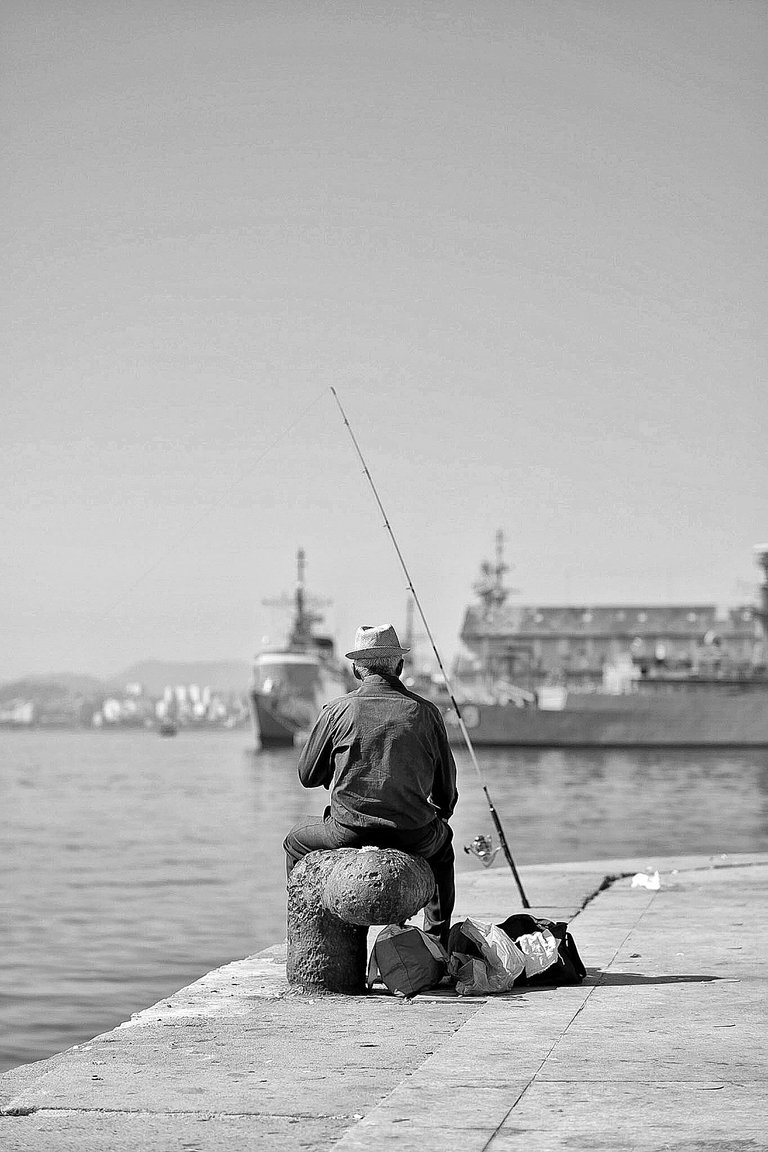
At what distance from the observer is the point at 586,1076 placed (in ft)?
13.5

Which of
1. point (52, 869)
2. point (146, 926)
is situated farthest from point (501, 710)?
point (146, 926)

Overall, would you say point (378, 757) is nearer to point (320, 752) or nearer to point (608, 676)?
point (320, 752)

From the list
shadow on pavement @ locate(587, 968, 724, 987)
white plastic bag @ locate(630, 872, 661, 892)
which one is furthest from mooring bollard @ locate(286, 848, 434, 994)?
white plastic bag @ locate(630, 872, 661, 892)

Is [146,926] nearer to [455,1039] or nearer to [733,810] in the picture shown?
[455,1039]

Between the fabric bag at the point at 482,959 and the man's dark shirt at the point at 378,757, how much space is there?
455 millimetres

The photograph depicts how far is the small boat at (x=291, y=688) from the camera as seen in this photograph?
320 feet

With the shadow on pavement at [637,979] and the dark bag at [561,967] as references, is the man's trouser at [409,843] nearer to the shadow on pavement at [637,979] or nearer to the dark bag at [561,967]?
the dark bag at [561,967]

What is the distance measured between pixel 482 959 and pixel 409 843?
0.50 m

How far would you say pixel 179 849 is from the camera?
24672 millimetres

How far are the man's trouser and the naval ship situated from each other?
240ft

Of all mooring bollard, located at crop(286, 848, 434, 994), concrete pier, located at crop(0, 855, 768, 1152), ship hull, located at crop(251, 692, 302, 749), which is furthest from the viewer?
ship hull, located at crop(251, 692, 302, 749)

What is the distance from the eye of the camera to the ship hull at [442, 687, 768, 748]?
256ft

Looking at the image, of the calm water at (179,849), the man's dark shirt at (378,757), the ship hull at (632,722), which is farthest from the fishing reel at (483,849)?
the ship hull at (632,722)

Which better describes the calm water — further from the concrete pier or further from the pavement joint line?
the pavement joint line
